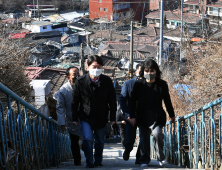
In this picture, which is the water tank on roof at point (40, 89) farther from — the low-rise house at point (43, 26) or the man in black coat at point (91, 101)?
the low-rise house at point (43, 26)

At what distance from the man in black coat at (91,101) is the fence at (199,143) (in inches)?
46.0

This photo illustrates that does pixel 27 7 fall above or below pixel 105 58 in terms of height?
above

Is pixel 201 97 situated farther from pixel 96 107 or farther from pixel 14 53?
pixel 14 53

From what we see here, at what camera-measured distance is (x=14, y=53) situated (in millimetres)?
6473

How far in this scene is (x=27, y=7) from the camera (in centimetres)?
5841

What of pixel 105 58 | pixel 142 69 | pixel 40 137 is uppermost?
pixel 142 69

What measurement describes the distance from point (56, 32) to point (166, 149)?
40108 mm

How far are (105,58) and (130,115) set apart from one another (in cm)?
2558

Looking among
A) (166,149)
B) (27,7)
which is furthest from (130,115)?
(27,7)

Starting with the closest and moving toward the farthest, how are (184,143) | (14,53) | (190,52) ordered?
(184,143) → (14,53) → (190,52)

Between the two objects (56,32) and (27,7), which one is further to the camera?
(27,7)

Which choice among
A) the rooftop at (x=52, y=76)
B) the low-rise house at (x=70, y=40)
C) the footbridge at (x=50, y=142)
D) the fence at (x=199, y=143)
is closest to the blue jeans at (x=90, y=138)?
the footbridge at (x=50, y=142)

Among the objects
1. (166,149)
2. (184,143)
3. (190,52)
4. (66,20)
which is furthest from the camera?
(66,20)

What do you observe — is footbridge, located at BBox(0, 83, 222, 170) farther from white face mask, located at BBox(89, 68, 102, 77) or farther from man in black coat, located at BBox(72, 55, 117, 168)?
white face mask, located at BBox(89, 68, 102, 77)
